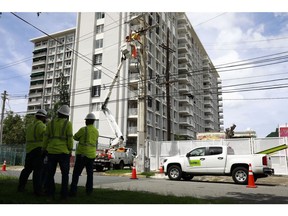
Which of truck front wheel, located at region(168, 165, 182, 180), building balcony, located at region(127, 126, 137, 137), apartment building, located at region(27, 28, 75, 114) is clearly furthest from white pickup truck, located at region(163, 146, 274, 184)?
apartment building, located at region(27, 28, 75, 114)

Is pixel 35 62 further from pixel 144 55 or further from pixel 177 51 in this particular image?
pixel 144 55

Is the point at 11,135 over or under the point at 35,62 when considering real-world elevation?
under

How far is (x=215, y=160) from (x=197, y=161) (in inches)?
33.3

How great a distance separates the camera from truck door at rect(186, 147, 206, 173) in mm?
13542

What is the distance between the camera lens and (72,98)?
4747cm

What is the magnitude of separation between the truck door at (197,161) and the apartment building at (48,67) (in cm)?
6174

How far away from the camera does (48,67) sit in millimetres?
76750

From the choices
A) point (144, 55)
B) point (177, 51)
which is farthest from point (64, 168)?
point (177, 51)

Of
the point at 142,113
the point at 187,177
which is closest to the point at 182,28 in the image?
the point at 142,113

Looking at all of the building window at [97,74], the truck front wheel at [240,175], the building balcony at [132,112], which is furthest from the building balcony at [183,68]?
the truck front wheel at [240,175]

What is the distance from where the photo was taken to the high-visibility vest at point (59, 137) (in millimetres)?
5754

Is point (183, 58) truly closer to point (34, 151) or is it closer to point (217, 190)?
point (217, 190)

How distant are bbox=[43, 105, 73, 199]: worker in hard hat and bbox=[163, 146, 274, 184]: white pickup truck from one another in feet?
29.2

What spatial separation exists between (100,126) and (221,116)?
90.5 m
